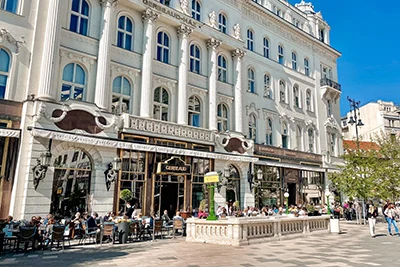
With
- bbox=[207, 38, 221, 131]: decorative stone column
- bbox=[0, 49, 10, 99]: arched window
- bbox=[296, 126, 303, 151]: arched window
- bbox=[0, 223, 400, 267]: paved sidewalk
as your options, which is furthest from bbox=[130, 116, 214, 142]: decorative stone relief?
bbox=[296, 126, 303, 151]: arched window

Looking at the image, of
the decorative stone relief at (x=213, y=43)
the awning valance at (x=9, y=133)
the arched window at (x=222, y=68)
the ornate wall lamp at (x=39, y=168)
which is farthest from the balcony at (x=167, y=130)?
the decorative stone relief at (x=213, y=43)

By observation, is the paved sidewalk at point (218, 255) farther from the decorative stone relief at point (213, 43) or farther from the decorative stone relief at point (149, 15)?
the decorative stone relief at point (213, 43)

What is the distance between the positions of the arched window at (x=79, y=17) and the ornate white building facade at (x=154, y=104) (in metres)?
0.07

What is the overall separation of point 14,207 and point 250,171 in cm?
1622

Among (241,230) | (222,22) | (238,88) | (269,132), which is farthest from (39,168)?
(269,132)

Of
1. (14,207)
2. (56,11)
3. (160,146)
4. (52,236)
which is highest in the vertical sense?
(56,11)

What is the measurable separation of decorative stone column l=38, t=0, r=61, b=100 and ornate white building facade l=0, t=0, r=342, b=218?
0.18ft

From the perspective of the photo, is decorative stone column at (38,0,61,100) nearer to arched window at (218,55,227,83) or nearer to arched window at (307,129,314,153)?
arched window at (218,55,227,83)

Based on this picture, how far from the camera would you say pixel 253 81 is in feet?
93.3

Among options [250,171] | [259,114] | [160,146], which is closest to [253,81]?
[259,114]

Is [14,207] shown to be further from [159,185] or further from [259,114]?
[259,114]

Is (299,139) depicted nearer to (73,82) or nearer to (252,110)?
(252,110)

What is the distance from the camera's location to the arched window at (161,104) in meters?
20.8

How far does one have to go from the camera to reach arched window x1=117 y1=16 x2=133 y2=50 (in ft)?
65.5
